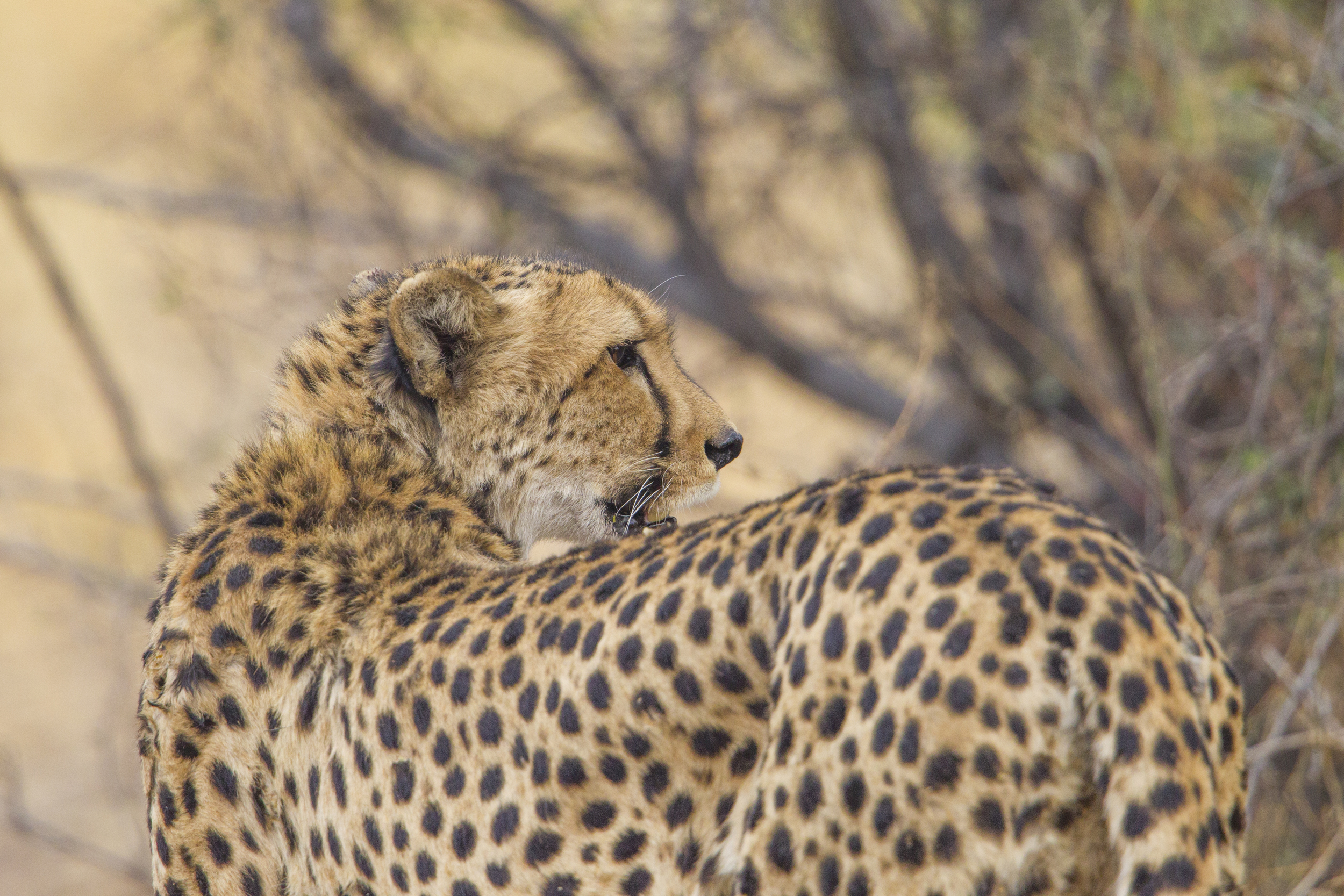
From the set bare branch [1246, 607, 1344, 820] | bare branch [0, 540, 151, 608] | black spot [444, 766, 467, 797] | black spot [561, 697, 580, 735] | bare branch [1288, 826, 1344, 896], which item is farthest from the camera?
bare branch [0, 540, 151, 608]

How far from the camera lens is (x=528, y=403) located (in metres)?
2.59

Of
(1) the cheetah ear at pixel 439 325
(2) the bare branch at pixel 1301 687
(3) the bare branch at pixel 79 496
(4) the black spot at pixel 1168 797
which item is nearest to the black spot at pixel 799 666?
(4) the black spot at pixel 1168 797

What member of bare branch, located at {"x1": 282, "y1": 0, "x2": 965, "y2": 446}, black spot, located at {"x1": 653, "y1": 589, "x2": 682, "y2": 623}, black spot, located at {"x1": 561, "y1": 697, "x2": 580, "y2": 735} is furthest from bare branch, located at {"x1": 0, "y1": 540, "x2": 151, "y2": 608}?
black spot, located at {"x1": 653, "y1": 589, "x2": 682, "y2": 623}

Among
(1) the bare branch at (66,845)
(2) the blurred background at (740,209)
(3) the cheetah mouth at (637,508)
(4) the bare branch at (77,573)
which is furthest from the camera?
(4) the bare branch at (77,573)

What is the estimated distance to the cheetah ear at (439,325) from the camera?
97.8 inches

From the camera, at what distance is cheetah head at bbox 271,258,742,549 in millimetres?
2543

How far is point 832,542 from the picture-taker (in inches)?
69.0

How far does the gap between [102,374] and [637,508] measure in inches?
159

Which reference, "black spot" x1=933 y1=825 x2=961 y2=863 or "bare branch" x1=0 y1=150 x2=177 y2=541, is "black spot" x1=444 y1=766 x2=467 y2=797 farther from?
"bare branch" x1=0 y1=150 x2=177 y2=541

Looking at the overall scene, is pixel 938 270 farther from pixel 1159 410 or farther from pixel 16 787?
pixel 16 787

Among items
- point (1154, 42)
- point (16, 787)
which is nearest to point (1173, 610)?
point (1154, 42)

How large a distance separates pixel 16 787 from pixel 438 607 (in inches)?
161

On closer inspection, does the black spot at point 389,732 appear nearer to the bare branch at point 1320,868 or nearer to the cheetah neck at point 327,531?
the cheetah neck at point 327,531

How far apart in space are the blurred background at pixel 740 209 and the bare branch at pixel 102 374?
0.02 metres
